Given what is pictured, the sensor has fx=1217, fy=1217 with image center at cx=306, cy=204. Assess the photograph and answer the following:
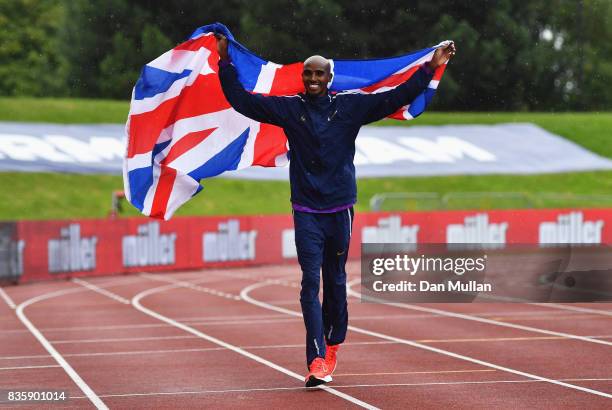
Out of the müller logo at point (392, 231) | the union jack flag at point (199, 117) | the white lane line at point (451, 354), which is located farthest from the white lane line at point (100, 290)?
the union jack flag at point (199, 117)

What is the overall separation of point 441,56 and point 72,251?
64.9 feet

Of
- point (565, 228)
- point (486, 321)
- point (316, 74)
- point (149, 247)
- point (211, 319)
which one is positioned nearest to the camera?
point (316, 74)

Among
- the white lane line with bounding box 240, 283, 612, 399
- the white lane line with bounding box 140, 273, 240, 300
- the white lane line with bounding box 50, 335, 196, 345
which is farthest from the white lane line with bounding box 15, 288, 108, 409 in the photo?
the white lane line with bounding box 240, 283, 612, 399

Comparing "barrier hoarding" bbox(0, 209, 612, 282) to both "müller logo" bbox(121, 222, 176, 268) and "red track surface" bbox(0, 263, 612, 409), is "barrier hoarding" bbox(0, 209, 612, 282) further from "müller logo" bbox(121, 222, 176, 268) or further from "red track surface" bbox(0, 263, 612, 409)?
"red track surface" bbox(0, 263, 612, 409)

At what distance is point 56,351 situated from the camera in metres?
12.2

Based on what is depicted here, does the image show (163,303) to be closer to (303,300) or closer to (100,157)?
(303,300)

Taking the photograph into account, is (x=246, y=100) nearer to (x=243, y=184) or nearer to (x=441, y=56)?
(x=441, y=56)

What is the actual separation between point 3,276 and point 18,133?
15.9 m

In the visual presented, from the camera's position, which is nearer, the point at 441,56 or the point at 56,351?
the point at 441,56

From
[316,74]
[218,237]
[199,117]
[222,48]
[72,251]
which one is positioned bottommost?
[72,251]

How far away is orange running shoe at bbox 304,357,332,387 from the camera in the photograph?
870cm

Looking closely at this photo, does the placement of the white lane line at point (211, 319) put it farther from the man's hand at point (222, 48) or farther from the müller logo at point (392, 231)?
the müller logo at point (392, 231)

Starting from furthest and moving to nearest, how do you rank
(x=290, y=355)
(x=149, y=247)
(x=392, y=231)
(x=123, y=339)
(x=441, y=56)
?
(x=392, y=231) < (x=149, y=247) < (x=123, y=339) < (x=290, y=355) < (x=441, y=56)

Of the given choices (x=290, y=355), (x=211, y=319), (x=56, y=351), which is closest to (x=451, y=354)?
(x=290, y=355)
